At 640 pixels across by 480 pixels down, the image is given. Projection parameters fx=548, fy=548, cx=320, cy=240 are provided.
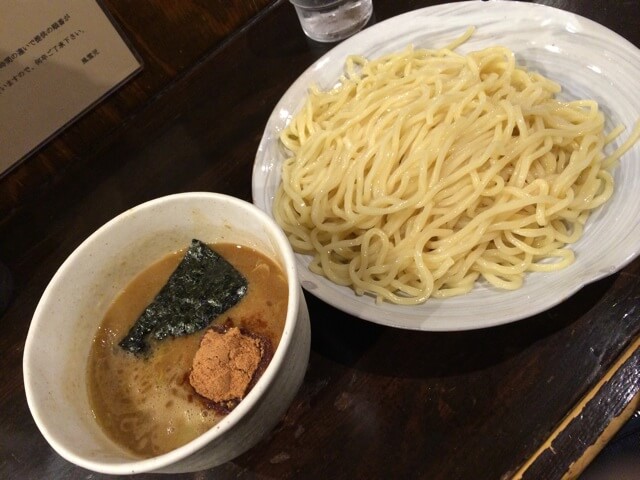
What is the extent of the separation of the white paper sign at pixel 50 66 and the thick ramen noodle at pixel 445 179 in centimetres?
73

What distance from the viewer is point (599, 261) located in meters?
1.17

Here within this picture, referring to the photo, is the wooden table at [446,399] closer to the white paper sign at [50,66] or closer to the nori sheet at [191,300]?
the nori sheet at [191,300]

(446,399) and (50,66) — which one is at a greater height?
(50,66)

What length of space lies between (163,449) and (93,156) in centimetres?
138

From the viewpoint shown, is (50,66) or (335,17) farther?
(335,17)

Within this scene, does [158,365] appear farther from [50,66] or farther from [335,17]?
[335,17]

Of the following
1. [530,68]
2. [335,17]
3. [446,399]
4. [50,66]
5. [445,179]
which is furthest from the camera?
[335,17]

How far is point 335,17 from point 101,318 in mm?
1384

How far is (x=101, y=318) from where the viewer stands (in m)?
1.12

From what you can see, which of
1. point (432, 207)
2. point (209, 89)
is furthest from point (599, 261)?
point (209, 89)

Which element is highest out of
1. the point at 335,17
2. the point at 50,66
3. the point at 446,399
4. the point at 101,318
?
the point at 50,66

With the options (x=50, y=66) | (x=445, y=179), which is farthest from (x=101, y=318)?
(x=50, y=66)

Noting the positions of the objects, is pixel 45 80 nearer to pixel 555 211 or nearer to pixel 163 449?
pixel 163 449

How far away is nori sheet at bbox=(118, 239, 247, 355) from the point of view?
107 cm
